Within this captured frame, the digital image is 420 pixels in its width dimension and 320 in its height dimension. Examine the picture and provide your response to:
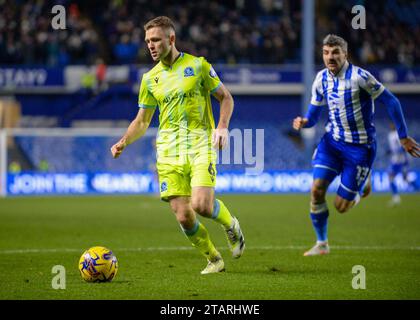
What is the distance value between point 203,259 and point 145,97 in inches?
89.3

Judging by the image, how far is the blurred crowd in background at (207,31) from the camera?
30172 millimetres

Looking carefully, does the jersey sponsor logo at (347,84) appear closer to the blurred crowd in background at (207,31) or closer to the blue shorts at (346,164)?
the blue shorts at (346,164)

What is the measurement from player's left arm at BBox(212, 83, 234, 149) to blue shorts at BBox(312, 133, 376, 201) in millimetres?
2297

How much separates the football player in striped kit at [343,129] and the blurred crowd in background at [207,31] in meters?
19.8

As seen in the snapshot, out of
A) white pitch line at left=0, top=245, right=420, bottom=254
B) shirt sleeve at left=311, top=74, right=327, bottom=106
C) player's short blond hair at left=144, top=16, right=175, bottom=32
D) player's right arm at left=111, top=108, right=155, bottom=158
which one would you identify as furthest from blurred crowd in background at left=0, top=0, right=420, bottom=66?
player's short blond hair at left=144, top=16, right=175, bottom=32

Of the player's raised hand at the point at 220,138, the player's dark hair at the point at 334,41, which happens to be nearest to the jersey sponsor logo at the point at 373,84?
the player's dark hair at the point at 334,41

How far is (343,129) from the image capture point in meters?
10.2

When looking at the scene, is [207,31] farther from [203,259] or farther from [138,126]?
[138,126]

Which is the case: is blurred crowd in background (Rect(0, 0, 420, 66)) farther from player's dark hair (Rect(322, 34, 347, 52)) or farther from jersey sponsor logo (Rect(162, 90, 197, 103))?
jersey sponsor logo (Rect(162, 90, 197, 103))

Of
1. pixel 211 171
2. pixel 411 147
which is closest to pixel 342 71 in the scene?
pixel 411 147

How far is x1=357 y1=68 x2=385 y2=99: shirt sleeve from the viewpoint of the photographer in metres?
9.89

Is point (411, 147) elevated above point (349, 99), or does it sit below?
below
